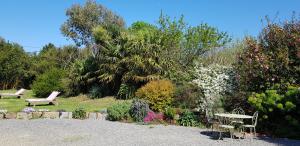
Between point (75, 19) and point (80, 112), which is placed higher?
point (75, 19)

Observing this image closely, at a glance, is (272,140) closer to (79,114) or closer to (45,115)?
(79,114)

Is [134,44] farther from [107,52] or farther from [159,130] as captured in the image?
[159,130]

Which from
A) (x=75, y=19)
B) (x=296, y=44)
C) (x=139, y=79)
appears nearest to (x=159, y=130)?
(x=296, y=44)

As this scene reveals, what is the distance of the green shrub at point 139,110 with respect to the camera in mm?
13812

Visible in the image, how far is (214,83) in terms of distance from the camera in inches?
566

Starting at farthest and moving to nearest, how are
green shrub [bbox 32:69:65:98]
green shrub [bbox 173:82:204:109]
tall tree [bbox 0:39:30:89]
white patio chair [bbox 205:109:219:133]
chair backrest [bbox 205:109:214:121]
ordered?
tall tree [bbox 0:39:30:89] < green shrub [bbox 32:69:65:98] < green shrub [bbox 173:82:204:109] < chair backrest [bbox 205:109:214:121] < white patio chair [bbox 205:109:219:133]

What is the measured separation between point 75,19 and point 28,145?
112 feet

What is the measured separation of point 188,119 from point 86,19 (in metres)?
31.3

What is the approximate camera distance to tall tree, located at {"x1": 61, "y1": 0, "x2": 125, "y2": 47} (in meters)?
42.1

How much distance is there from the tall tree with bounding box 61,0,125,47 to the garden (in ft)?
31.2

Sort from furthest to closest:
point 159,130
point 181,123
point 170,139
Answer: point 181,123 < point 159,130 < point 170,139

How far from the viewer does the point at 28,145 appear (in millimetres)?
9492

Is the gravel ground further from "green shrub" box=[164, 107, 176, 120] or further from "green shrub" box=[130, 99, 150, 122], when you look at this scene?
"green shrub" box=[164, 107, 176, 120]

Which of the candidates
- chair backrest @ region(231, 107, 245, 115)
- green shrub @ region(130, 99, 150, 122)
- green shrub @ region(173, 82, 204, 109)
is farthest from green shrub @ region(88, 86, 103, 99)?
chair backrest @ region(231, 107, 245, 115)
